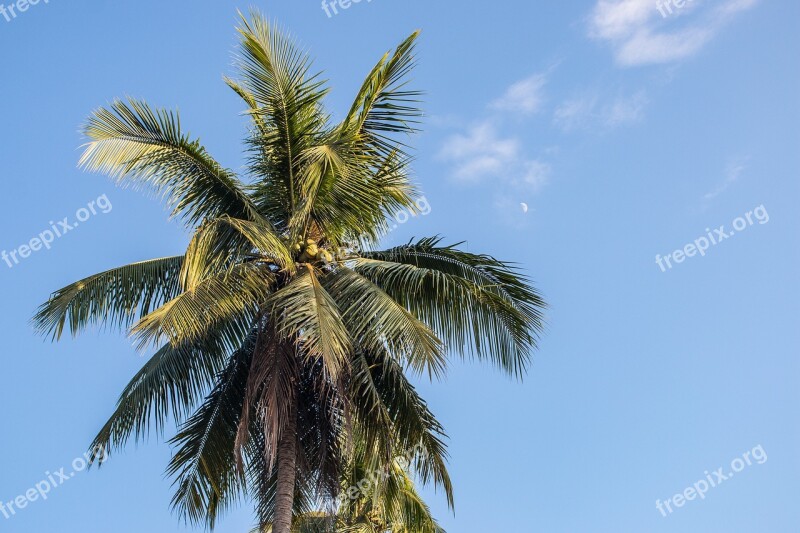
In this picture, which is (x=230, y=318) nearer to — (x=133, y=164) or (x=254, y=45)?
(x=133, y=164)

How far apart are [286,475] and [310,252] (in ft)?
10.2

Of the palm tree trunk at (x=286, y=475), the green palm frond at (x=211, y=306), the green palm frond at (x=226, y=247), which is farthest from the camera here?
the palm tree trunk at (x=286, y=475)

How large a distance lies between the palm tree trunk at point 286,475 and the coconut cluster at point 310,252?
214cm

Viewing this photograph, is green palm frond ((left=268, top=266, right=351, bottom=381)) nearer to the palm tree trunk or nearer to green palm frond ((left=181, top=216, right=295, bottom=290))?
green palm frond ((left=181, top=216, right=295, bottom=290))

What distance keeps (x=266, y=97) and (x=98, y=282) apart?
11.4ft

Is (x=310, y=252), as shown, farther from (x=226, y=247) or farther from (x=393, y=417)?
(x=393, y=417)

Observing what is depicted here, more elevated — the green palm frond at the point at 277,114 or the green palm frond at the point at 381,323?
the green palm frond at the point at 277,114

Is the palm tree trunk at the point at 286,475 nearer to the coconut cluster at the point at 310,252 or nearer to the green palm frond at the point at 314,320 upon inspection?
the green palm frond at the point at 314,320

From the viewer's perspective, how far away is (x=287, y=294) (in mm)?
11531

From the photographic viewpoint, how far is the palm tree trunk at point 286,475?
454 inches

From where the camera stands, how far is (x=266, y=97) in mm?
12391

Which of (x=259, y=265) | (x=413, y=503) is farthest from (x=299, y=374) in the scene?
(x=413, y=503)

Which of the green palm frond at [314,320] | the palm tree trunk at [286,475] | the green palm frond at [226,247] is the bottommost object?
the palm tree trunk at [286,475]

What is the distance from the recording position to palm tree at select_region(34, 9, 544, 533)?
11.8 metres
